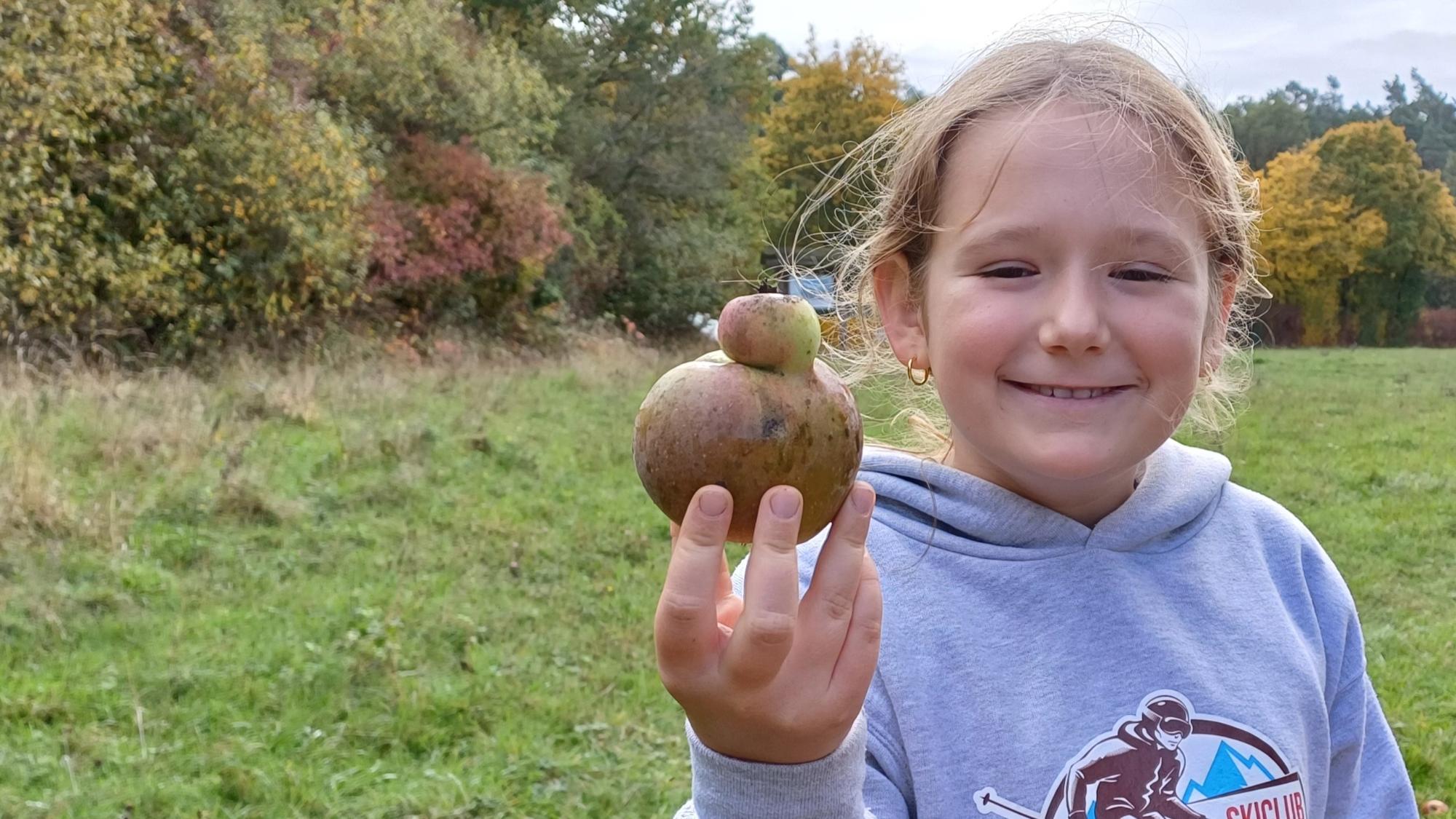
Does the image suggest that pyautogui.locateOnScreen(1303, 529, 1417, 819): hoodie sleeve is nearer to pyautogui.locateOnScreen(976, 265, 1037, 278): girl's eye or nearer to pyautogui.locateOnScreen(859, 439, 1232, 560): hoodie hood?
pyautogui.locateOnScreen(859, 439, 1232, 560): hoodie hood

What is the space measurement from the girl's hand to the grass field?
2.31m

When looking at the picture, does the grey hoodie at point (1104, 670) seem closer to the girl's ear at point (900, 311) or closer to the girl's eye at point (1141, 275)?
the girl's ear at point (900, 311)

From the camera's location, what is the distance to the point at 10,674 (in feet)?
12.9

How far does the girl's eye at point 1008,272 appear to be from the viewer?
156 centimetres

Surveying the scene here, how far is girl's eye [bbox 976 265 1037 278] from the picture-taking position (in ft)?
5.11

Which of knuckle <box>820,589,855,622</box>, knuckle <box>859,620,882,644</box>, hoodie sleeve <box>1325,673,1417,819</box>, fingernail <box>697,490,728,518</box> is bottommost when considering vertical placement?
hoodie sleeve <box>1325,673,1417,819</box>

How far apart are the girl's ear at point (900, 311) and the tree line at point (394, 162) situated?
0.24 meters

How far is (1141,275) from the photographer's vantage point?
1576mm

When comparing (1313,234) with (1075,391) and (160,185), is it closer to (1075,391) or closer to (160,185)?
(160,185)

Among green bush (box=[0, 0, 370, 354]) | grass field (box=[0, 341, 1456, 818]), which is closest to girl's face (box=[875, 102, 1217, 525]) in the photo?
grass field (box=[0, 341, 1456, 818])

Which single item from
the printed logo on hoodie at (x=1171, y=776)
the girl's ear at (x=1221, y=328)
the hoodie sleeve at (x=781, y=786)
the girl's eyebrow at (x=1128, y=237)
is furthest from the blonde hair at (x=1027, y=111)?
the hoodie sleeve at (x=781, y=786)

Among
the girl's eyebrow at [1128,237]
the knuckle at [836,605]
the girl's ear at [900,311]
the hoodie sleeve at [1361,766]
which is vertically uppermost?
the girl's eyebrow at [1128,237]

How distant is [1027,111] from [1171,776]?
98 cm

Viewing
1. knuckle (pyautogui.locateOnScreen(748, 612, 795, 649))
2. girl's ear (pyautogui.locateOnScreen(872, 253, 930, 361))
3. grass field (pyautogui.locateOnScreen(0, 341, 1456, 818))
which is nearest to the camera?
knuckle (pyautogui.locateOnScreen(748, 612, 795, 649))
